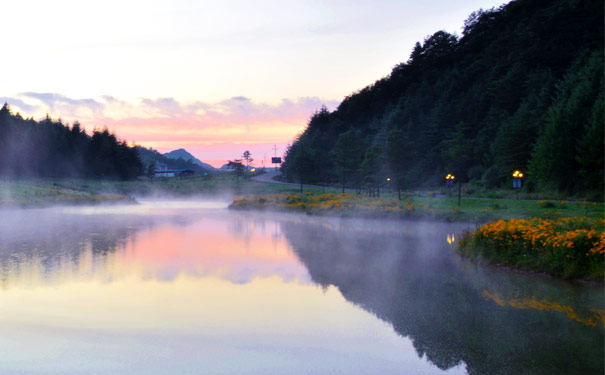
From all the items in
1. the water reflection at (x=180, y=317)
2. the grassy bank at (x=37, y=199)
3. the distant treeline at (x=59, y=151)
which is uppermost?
the distant treeline at (x=59, y=151)

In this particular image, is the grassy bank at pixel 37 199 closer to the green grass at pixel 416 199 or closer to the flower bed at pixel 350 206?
the green grass at pixel 416 199

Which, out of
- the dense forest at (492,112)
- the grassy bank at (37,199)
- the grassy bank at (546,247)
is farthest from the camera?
the dense forest at (492,112)

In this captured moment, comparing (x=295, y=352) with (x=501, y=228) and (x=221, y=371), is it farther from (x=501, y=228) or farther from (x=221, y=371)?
(x=501, y=228)

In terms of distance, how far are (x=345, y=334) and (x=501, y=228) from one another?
8.88 m

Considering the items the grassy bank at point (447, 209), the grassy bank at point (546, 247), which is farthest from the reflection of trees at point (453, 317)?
the grassy bank at point (447, 209)

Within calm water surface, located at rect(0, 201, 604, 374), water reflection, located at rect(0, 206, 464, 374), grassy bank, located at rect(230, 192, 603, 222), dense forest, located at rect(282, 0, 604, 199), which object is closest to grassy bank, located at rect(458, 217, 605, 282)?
calm water surface, located at rect(0, 201, 604, 374)

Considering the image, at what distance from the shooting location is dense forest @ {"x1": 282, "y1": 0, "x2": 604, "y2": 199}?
4494 centimetres

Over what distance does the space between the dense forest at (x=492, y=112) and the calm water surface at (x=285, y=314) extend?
99.4ft

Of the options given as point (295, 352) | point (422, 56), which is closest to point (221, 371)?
point (295, 352)

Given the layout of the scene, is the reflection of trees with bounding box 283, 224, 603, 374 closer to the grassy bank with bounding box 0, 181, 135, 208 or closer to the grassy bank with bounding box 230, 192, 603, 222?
the grassy bank with bounding box 230, 192, 603, 222

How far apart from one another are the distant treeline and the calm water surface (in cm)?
7576

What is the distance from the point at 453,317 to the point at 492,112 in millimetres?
70363

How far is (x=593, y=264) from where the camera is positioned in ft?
A: 41.1

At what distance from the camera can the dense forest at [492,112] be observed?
44938 mm
